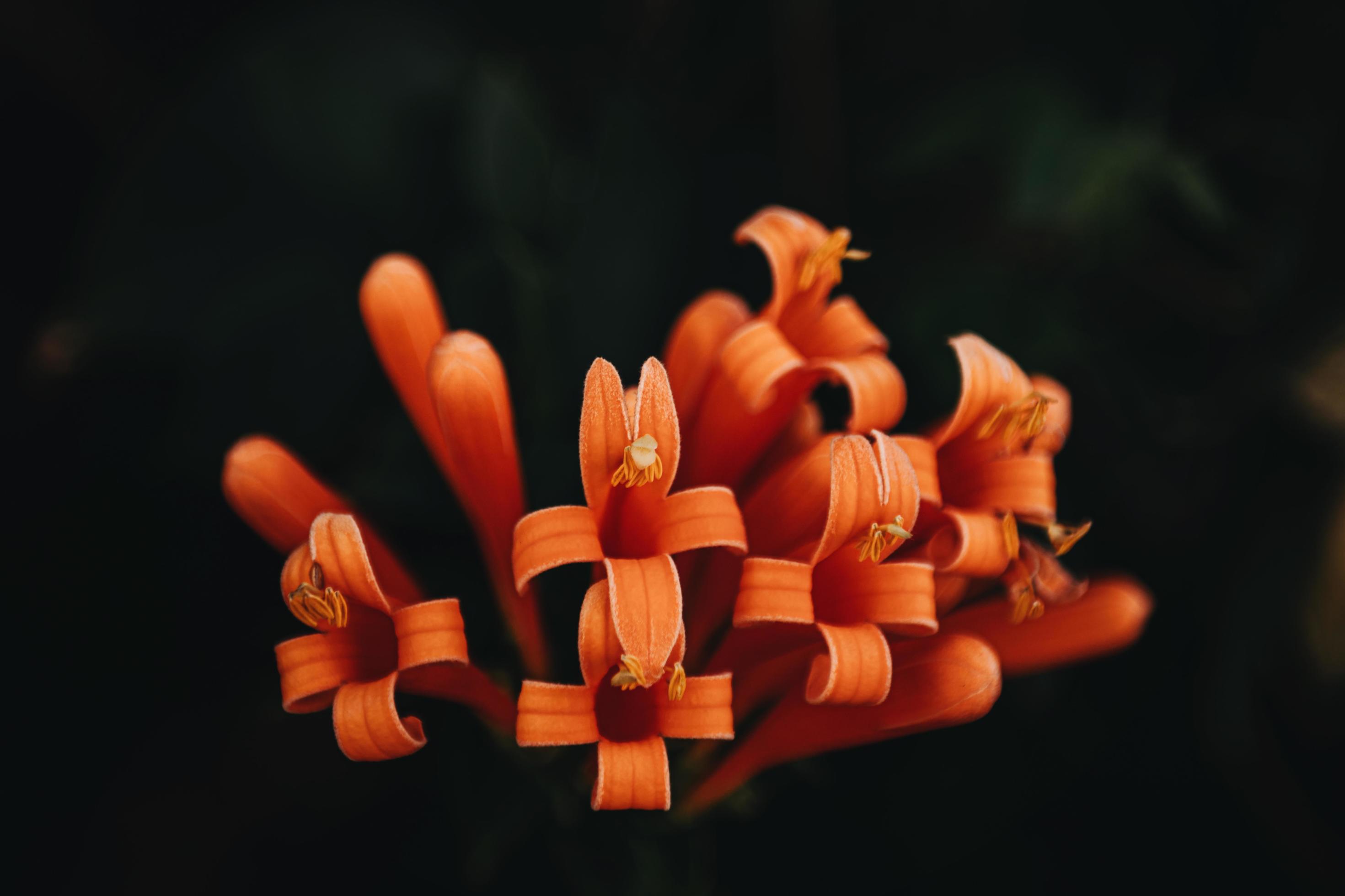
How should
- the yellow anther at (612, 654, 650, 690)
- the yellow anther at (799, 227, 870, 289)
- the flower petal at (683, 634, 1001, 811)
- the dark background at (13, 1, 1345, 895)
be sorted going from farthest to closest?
the dark background at (13, 1, 1345, 895) < the yellow anther at (799, 227, 870, 289) < the flower petal at (683, 634, 1001, 811) < the yellow anther at (612, 654, 650, 690)

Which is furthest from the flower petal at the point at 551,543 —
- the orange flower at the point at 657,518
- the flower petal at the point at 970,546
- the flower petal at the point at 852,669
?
the flower petal at the point at 970,546

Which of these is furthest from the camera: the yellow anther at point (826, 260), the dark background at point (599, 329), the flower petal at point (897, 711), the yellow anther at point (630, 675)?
the dark background at point (599, 329)

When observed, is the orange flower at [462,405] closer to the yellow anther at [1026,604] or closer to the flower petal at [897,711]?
the flower petal at [897,711]

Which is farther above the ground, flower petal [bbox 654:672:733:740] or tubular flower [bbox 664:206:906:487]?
tubular flower [bbox 664:206:906:487]

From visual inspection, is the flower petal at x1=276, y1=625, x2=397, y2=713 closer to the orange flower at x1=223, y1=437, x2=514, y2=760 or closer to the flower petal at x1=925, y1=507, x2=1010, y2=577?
the orange flower at x1=223, y1=437, x2=514, y2=760

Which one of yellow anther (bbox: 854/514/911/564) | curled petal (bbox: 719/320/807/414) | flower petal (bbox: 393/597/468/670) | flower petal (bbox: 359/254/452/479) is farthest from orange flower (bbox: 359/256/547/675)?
yellow anther (bbox: 854/514/911/564)

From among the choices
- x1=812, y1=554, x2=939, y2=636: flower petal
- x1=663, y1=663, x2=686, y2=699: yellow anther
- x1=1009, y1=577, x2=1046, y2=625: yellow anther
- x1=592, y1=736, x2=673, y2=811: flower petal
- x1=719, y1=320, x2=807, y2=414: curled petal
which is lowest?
x1=592, y1=736, x2=673, y2=811: flower petal

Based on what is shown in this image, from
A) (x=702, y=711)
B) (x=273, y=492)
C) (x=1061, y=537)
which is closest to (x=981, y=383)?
(x=1061, y=537)
